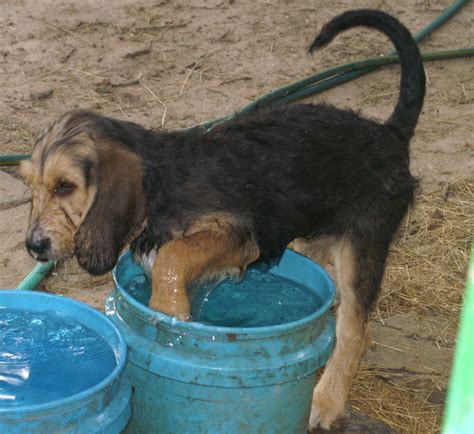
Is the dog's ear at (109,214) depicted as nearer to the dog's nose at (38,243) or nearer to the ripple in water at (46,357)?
the dog's nose at (38,243)

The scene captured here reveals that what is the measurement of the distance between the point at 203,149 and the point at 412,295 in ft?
7.74

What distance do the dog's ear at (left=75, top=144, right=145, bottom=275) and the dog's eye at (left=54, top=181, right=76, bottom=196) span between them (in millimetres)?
109

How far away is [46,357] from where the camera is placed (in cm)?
289

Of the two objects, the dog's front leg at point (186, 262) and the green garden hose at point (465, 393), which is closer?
the green garden hose at point (465, 393)

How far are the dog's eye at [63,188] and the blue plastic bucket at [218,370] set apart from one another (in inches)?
20.4

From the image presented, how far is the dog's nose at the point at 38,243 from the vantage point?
349 centimetres

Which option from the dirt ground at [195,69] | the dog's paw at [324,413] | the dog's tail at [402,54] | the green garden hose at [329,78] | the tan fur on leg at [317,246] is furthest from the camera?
the dirt ground at [195,69]

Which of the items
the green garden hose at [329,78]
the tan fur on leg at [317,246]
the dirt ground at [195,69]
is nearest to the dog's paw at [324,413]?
the tan fur on leg at [317,246]

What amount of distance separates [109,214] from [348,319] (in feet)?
4.97

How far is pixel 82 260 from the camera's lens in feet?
11.7

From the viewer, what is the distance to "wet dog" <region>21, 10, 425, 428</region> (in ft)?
11.7

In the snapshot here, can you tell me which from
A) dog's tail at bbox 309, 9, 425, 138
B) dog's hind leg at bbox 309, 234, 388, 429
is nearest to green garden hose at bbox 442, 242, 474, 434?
dog's hind leg at bbox 309, 234, 388, 429

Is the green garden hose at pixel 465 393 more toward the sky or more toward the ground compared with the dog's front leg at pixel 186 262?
more toward the sky

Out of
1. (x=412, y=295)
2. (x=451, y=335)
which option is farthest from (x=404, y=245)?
(x=451, y=335)
